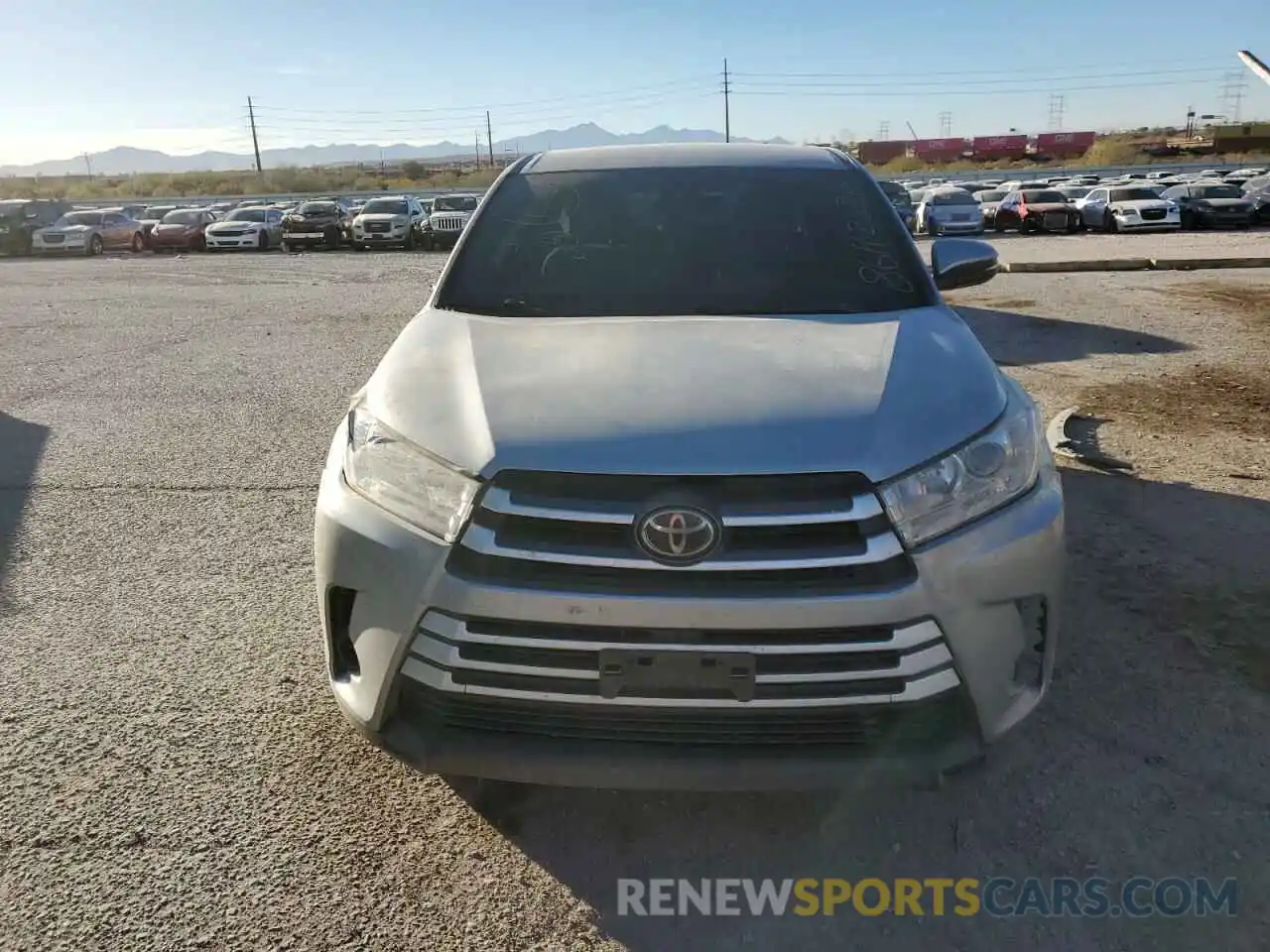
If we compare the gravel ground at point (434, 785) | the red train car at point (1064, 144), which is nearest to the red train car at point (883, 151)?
the red train car at point (1064, 144)

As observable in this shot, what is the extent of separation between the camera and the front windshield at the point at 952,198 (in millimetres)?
29050

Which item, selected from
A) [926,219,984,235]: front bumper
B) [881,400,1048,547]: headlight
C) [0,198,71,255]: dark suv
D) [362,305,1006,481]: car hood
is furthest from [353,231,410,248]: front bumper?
[881,400,1048,547]: headlight

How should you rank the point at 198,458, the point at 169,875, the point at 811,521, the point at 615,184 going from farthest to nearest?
the point at 198,458
the point at 615,184
the point at 169,875
the point at 811,521

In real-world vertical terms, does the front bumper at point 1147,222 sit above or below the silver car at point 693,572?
below

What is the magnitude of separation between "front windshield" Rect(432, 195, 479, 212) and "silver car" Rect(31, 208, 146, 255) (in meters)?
9.21

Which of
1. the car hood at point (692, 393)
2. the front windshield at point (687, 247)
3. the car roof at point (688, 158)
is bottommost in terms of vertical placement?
the car hood at point (692, 393)

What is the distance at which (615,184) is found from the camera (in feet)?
12.9

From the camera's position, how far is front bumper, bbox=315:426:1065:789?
213 centimetres

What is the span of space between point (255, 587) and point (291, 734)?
123 centimetres

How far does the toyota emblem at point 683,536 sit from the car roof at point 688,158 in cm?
229

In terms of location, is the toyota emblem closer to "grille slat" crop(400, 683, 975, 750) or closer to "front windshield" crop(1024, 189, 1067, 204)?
"grille slat" crop(400, 683, 975, 750)

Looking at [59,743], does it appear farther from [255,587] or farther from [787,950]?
[787,950]

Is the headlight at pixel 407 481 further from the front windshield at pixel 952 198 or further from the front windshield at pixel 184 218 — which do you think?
the front windshield at pixel 184 218

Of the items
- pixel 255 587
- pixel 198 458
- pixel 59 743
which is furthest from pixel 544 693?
pixel 198 458
